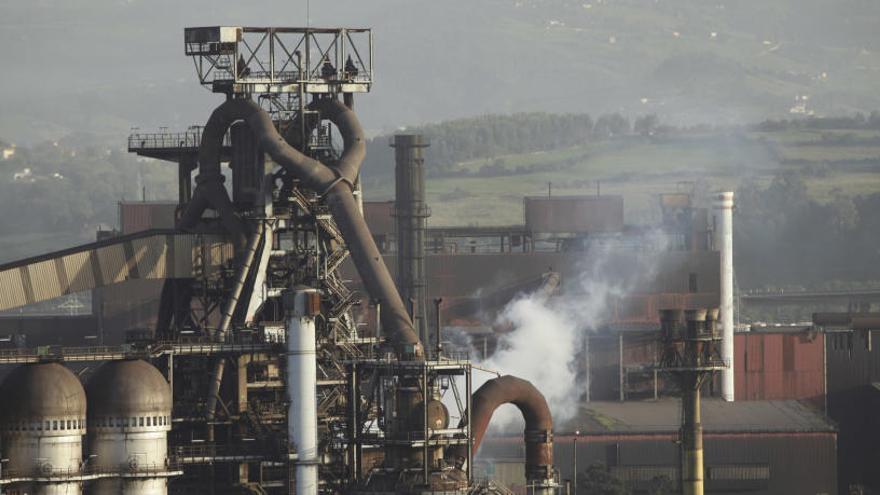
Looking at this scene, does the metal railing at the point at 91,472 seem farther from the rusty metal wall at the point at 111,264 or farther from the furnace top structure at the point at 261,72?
the furnace top structure at the point at 261,72

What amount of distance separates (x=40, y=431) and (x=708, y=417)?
54516mm

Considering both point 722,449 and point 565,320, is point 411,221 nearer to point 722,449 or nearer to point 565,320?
point 565,320

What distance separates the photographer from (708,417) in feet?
366

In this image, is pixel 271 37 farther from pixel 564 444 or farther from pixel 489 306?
pixel 489 306

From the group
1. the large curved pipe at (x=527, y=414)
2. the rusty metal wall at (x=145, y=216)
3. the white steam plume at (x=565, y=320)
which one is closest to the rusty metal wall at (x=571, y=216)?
the white steam plume at (x=565, y=320)

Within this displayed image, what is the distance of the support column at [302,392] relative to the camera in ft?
224

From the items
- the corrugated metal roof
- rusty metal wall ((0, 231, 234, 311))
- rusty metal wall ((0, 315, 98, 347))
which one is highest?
rusty metal wall ((0, 231, 234, 311))

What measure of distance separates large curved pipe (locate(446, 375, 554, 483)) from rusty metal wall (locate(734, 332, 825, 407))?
166 ft

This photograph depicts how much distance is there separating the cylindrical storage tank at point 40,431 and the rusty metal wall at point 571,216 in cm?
8325

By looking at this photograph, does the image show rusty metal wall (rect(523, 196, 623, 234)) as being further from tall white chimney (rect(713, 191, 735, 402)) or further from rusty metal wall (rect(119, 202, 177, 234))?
rusty metal wall (rect(119, 202, 177, 234))

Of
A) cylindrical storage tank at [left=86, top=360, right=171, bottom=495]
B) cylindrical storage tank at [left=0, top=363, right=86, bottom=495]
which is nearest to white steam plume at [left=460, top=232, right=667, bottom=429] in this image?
cylindrical storage tank at [left=86, top=360, right=171, bottom=495]

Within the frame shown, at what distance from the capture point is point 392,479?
68.6 m

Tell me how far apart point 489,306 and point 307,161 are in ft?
180

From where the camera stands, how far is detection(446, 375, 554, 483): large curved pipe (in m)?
75.0
